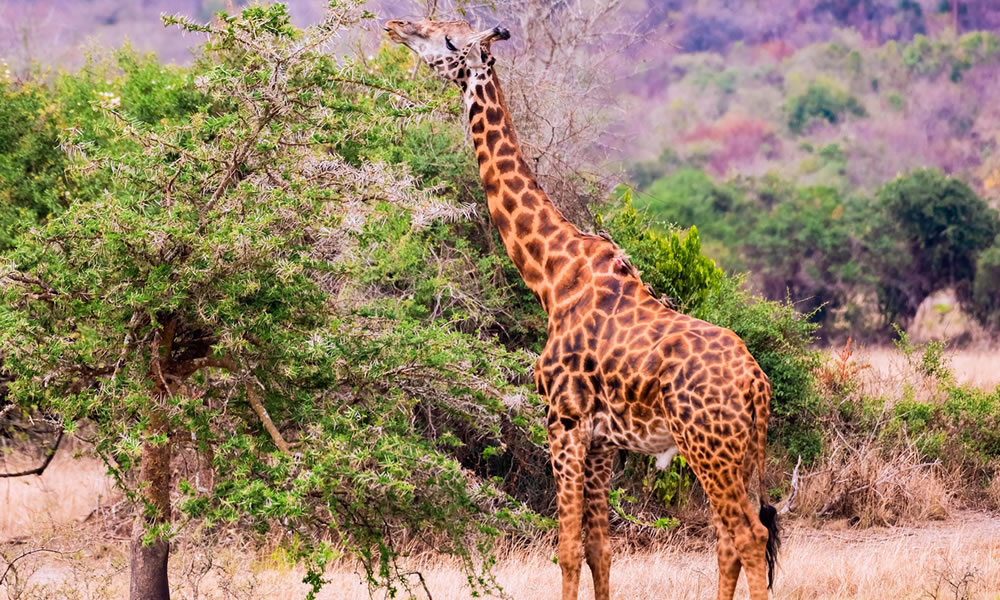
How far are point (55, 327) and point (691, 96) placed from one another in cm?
6153

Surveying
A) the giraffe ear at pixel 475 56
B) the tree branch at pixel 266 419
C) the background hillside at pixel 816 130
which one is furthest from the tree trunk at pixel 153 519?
the background hillside at pixel 816 130

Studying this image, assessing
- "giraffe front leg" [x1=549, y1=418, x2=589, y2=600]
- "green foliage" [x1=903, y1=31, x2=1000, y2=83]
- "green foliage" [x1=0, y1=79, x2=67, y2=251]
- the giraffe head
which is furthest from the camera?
"green foliage" [x1=903, y1=31, x2=1000, y2=83]

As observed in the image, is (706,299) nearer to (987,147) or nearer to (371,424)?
(371,424)

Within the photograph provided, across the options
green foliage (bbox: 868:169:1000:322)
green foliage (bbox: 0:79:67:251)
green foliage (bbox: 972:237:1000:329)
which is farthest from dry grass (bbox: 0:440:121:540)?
green foliage (bbox: 972:237:1000:329)

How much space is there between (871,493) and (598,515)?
6033 mm

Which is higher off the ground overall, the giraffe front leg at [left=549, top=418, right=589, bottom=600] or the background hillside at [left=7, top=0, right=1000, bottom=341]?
the background hillside at [left=7, top=0, right=1000, bottom=341]

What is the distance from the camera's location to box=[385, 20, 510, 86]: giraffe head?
24.2ft

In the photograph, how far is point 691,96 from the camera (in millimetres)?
66250

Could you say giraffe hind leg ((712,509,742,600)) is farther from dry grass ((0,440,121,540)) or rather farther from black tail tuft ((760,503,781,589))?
dry grass ((0,440,121,540))

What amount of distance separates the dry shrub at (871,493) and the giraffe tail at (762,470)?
233 inches

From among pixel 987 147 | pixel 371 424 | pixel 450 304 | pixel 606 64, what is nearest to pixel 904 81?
pixel 987 147

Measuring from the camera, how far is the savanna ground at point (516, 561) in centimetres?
848

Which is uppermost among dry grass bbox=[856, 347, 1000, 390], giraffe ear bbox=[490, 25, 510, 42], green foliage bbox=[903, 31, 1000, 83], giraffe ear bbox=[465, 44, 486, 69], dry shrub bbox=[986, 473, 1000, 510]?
green foliage bbox=[903, 31, 1000, 83]

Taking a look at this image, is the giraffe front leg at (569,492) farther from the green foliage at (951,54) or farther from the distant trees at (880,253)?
the green foliage at (951,54)
